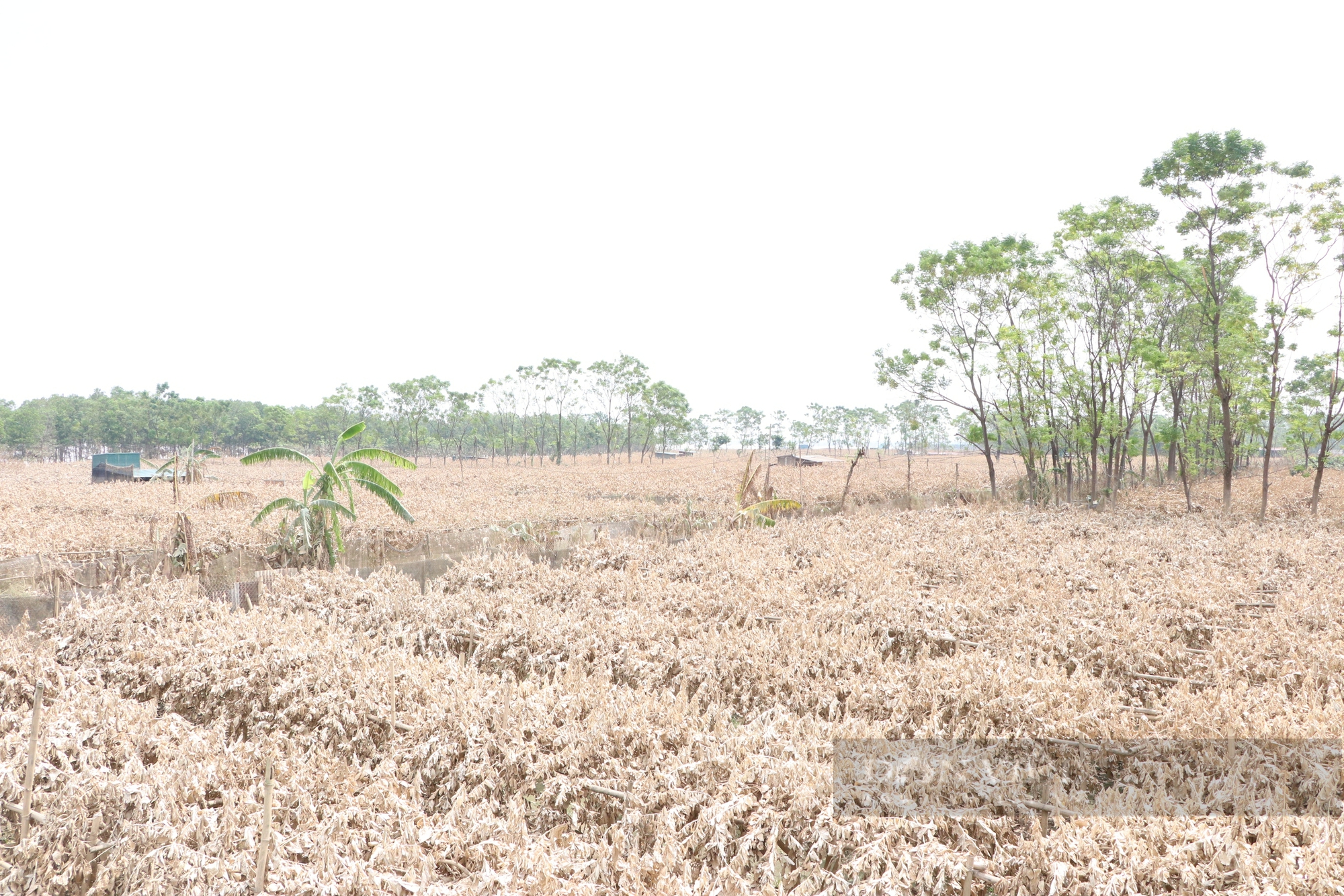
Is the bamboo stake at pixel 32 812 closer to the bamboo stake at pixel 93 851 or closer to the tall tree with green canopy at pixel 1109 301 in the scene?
the bamboo stake at pixel 93 851

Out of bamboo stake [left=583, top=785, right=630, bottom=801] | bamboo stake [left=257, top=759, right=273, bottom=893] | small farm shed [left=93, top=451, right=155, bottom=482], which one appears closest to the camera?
bamboo stake [left=257, top=759, right=273, bottom=893]

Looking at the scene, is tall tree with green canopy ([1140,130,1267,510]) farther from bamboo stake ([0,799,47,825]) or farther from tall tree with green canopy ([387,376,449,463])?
tall tree with green canopy ([387,376,449,463])

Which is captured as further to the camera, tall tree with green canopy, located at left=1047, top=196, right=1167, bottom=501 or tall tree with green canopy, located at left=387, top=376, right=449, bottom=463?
tall tree with green canopy, located at left=387, top=376, right=449, bottom=463

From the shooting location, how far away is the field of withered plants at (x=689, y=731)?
10.8 feet

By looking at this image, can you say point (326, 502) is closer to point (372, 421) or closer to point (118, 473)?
point (118, 473)

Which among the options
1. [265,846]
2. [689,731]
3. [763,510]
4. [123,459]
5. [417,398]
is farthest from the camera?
[417,398]

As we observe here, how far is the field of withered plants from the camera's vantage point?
10.8 ft

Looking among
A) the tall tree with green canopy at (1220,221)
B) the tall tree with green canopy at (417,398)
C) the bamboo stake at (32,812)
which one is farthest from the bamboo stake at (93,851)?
the tall tree with green canopy at (417,398)

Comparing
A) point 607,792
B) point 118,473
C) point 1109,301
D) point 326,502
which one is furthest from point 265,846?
point 118,473

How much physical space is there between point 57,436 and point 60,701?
308 feet

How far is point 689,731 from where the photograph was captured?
4453 mm

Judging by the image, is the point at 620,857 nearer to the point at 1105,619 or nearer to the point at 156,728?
the point at 156,728

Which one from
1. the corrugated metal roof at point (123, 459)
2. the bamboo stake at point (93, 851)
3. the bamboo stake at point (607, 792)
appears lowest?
the bamboo stake at point (93, 851)

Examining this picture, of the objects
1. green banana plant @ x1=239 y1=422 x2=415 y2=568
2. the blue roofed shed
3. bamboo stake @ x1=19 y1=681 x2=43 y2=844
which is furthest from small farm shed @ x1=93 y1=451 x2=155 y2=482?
bamboo stake @ x1=19 y1=681 x2=43 y2=844
